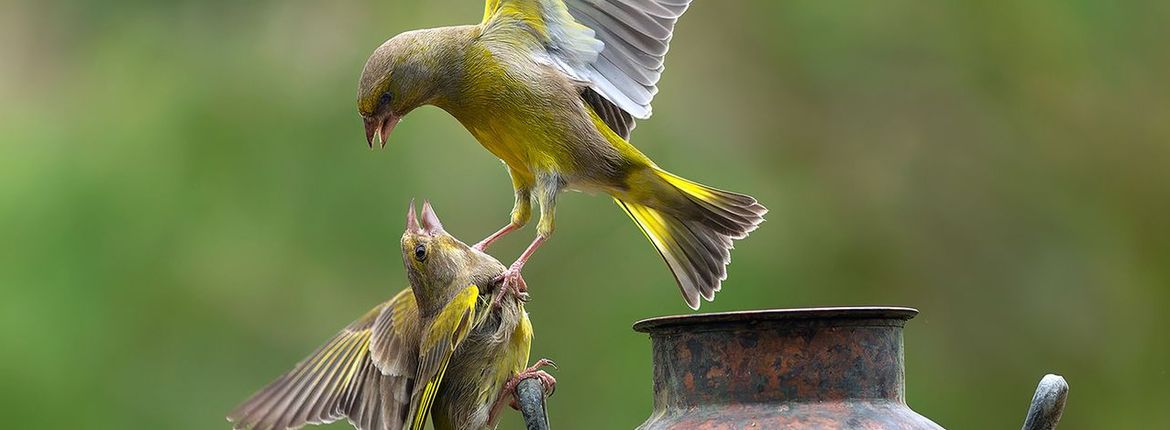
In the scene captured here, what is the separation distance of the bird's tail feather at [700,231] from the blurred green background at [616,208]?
2.27 meters

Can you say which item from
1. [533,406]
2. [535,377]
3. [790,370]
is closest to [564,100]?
[535,377]

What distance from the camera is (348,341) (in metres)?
3.74

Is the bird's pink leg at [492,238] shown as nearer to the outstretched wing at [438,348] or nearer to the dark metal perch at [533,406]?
the outstretched wing at [438,348]

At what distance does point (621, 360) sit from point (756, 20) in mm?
1802

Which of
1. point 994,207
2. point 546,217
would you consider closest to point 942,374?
point 994,207

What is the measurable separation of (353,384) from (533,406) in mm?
995

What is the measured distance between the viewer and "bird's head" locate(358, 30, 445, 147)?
3408 mm

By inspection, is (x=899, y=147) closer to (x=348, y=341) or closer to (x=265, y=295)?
(x=265, y=295)

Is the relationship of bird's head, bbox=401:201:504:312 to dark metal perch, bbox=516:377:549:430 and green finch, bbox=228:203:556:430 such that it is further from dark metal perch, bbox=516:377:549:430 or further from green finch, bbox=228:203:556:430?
dark metal perch, bbox=516:377:549:430

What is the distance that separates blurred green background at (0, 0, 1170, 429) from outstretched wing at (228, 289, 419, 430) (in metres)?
2.31

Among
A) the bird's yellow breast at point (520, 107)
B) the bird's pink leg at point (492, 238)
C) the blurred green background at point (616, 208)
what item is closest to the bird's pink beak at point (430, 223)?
the bird's pink leg at point (492, 238)

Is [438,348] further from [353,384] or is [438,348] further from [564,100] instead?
[564,100]

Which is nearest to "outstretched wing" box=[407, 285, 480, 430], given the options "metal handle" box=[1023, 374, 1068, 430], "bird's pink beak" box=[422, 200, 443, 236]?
"bird's pink beak" box=[422, 200, 443, 236]

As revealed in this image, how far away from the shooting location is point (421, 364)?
3.21m
